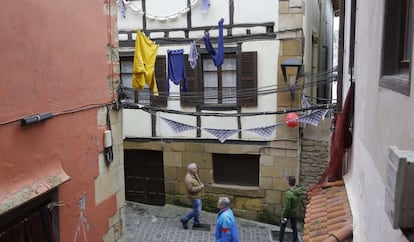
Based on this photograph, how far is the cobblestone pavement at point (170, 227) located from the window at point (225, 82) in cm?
307

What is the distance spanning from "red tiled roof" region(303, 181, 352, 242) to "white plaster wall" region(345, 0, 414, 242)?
20cm

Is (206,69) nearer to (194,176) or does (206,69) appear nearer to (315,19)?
(194,176)

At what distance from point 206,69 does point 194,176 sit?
2.98 metres

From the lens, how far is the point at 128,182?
1204 centimetres

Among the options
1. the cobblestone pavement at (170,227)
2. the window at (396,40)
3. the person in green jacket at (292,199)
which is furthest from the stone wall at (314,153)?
the window at (396,40)

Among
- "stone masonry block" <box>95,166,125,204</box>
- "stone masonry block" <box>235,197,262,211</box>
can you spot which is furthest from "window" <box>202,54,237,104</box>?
"stone masonry block" <box>95,166,125,204</box>

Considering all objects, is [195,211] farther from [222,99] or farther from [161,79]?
[161,79]

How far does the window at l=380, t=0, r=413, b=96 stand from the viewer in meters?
2.42

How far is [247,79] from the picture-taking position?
1019 cm

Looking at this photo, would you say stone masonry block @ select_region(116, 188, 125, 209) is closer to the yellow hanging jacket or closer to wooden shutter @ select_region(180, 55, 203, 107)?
the yellow hanging jacket

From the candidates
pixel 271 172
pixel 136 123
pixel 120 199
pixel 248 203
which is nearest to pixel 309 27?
pixel 271 172

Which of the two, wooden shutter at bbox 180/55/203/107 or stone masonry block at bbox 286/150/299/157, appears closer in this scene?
stone masonry block at bbox 286/150/299/157

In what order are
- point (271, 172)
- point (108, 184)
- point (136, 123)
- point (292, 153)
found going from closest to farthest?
point (108, 184) < point (292, 153) < point (271, 172) < point (136, 123)

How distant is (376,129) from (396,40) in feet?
2.23
